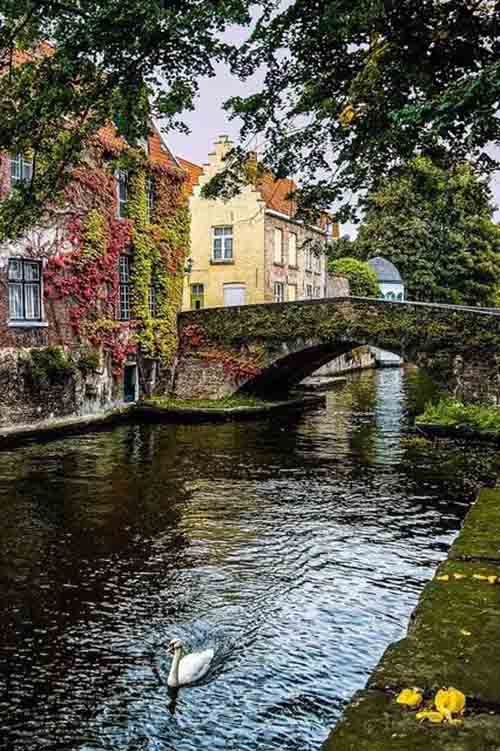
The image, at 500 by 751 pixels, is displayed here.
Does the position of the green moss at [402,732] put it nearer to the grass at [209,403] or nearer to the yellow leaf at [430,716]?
the yellow leaf at [430,716]

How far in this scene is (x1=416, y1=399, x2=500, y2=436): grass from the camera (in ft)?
57.3

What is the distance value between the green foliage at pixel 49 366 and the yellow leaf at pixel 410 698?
55.9 feet

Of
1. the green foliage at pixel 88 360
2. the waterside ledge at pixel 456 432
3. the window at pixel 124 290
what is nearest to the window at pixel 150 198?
the window at pixel 124 290

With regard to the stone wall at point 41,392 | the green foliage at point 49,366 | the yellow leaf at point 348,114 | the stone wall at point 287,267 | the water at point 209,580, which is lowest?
the water at point 209,580

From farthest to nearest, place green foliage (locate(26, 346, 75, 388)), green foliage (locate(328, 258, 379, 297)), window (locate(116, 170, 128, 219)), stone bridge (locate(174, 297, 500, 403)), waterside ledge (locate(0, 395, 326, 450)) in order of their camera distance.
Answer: green foliage (locate(328, 258, 379, 297))
window (locate(116, 170, 128, 219))
stone bridge (locate(174, 297, 500, 403))
green foliage (locate(26, 346, 75, 388))
waterside ledge (locate(0, 395, 326, 450))

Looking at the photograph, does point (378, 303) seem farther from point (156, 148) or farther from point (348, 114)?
point (348, 114)

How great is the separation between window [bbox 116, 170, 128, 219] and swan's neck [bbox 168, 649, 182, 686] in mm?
17664

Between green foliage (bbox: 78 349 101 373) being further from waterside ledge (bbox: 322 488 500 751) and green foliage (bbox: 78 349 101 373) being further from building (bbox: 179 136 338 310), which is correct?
waterside ledge (bbox: 322 488 500 751)

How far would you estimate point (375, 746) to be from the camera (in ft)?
6.23

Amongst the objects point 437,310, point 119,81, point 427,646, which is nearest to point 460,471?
point 437,310

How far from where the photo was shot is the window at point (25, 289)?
18078 mm

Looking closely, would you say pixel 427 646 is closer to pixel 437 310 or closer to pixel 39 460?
pixel 39 460

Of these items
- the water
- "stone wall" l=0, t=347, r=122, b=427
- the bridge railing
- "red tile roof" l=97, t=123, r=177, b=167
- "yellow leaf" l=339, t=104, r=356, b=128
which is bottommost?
the water

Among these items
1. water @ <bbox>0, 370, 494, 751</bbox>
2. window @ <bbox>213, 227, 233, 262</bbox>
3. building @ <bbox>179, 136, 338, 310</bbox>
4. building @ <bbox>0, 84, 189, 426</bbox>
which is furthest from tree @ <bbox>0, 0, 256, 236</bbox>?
window @ <bbox>213, 227, 233, 262</bbox>
